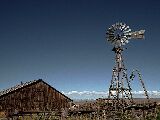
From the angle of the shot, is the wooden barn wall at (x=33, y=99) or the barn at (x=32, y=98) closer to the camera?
the barn at (x=32, y=98)

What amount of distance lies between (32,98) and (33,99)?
218 millimetres

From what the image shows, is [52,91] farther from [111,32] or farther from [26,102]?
[111,32]

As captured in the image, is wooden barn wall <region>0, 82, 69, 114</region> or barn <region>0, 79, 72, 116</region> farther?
wooden barn wall <region>0, 82, 69, 114</region>

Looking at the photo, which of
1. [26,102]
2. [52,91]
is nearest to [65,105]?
[52,91]

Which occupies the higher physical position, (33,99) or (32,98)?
(32,98)

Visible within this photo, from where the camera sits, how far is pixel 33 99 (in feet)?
151

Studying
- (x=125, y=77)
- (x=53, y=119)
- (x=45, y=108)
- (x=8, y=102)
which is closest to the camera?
(x=53, y=119)

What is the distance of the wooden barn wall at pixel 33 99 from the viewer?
43.8 meters

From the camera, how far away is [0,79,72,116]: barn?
143 feet

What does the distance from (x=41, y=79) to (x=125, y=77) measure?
18.1m

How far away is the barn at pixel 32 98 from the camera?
1720 inches

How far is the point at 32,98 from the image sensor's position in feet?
150

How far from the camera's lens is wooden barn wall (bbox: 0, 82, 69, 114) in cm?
4381

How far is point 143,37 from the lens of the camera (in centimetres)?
3325
